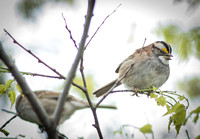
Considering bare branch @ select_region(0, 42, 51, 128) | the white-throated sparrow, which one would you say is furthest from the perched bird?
the white-throated sparrow

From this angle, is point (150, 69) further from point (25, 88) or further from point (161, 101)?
point (25, 88)

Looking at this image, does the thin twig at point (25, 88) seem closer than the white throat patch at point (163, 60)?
Yes

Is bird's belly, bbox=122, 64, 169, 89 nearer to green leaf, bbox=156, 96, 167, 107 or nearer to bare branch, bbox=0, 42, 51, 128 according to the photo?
green leaf, bbox=156, 96, 167, 107

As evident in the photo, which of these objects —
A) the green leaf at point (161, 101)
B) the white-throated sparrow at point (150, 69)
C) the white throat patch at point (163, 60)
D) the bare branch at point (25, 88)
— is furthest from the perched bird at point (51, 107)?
the white throat patch at point (163, 60)

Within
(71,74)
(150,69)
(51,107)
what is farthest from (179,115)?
(150,69)

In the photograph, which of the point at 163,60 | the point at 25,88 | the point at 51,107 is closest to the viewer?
the point at 25,88

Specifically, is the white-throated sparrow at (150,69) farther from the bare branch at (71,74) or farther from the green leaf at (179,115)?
the bare branch at (71,74)

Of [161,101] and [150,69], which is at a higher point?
[150,69]

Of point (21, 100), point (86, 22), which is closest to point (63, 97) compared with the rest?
point (86, 22)

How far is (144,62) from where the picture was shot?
433cm

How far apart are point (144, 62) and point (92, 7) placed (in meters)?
3.18

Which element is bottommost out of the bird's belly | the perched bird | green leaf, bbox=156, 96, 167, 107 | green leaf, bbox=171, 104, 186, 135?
green leaf, bbox=171, 104, 186, 135

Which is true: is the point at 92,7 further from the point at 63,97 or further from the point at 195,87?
the point at 195,87

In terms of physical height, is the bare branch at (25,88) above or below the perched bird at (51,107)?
below
